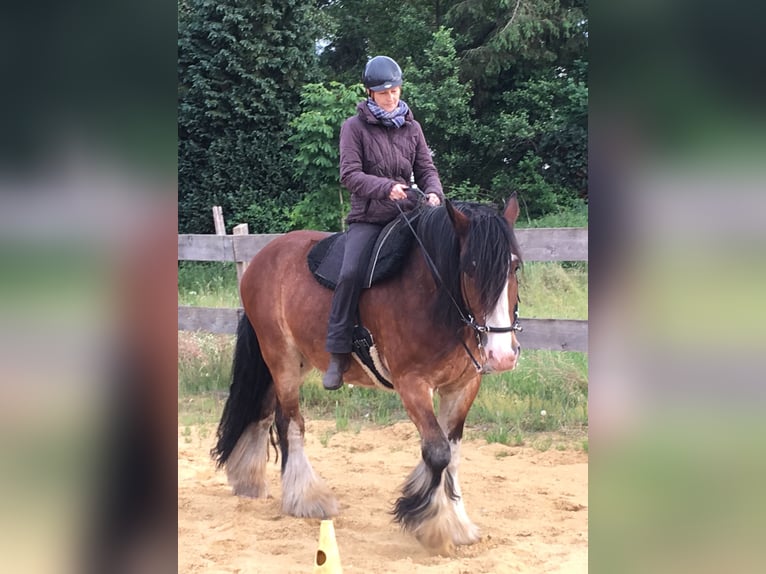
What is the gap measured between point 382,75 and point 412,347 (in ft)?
4.96

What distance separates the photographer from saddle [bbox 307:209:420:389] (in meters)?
3.93

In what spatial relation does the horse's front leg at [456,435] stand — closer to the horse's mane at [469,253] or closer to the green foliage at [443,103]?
the horse's mane at [469,253]

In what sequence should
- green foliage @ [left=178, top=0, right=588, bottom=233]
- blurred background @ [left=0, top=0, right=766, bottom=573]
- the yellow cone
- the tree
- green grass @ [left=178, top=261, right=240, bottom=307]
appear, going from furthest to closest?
green foliage @ [left=178, top=0, right=588, bottom=233], the tree, green grass @ [left=178, top=261, right=240, bottom=307], the yellow cone, blurred background @ [left=0, top=0, right=766, bottom=573]

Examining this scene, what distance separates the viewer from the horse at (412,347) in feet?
11.2

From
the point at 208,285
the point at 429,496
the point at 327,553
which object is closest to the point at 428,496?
the point at 429,496

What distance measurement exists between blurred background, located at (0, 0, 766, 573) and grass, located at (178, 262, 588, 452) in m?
4.81

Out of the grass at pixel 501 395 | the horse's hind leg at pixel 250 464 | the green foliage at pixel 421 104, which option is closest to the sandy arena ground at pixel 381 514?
the horse's hind leg at pixel 250 464

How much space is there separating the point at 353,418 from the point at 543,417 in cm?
175

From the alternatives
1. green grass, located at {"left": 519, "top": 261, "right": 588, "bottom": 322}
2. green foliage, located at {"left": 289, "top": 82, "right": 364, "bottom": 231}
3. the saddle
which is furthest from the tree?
the saddle

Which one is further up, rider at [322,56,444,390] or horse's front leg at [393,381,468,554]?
rider at [322,56,444,390]
